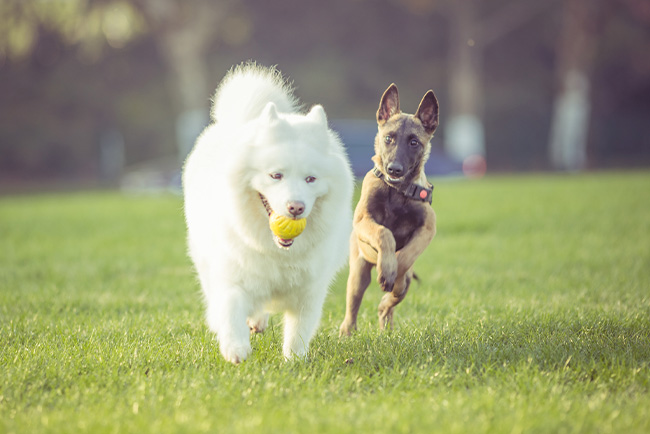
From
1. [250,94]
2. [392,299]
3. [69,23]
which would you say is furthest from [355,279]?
[69,23]

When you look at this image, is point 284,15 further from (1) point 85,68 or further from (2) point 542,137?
(2) point 542,137

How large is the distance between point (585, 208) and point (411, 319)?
7402 mm

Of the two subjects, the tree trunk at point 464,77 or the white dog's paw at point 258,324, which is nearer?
the white dog's paw at point 258,324

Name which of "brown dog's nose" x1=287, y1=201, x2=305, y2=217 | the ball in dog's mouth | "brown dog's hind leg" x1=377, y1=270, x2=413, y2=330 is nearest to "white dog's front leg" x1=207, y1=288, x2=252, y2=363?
the ball in dog's mouth

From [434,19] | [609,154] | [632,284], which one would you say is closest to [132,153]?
[434,19]

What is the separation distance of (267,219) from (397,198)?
75 centimetres

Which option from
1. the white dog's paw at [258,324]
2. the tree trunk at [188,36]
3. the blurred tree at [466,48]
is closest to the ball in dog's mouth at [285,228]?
the white dog's paw at [258,324]

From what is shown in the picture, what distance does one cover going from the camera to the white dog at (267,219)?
342 cm

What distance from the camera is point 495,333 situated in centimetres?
418

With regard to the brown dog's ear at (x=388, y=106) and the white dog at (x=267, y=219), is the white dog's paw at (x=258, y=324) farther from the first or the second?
the brown dog's ear at (x=388, y=106)

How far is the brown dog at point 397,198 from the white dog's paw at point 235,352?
2.73 ft

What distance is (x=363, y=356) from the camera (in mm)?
3727

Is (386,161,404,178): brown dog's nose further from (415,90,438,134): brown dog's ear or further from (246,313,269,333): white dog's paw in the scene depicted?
(246,313,269,333): white dog's paw

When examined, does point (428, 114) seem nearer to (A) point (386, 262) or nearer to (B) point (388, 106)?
(B) point (388, 106)
